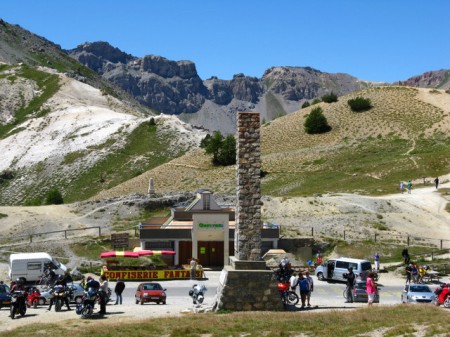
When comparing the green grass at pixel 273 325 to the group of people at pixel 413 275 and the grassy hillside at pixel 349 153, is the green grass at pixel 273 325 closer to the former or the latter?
the group of people at pixel 413 275

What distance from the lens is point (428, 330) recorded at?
2184 centimetres

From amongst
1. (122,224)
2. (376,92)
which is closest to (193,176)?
(122,224)

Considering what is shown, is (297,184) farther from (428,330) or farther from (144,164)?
(428,330)

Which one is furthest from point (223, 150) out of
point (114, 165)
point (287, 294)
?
point (287, 294)

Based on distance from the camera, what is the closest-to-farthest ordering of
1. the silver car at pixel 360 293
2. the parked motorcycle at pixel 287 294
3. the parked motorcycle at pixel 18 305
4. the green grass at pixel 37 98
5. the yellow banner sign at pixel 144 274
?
1. the parked motorcycle at pixel 18 305
2. the parked motorcycle at pixel 287 294
3. the silver car at pixel 360 293
4. the yellow banner sign at pixel 144 274
5. the green grass at pixel 37 98

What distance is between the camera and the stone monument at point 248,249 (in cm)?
2888

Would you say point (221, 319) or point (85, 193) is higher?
point (85, 193)

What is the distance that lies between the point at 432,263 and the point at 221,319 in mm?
30748

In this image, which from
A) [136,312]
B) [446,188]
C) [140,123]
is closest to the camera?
[136,312]

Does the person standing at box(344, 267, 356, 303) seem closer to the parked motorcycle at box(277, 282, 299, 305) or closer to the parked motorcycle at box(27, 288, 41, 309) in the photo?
the parked motorcycle at box(277, 282, 299, 305)

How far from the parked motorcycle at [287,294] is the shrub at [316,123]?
95901mm

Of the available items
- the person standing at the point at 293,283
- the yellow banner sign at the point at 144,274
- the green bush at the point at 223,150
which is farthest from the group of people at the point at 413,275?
the green bush at the point at 223,150

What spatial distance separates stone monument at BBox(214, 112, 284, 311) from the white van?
1446 cm

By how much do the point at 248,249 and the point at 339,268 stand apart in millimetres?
16160
